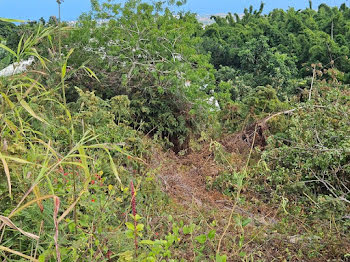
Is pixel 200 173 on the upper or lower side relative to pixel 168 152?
lower

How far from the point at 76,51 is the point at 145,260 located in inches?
181

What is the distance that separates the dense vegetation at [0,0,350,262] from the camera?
7.93ft

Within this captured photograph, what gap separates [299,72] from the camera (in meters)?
9.67

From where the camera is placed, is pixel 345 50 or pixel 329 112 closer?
pixel 329 112

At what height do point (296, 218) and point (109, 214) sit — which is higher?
point (109, 214)

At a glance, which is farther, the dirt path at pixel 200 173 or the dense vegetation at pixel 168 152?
the dirt path at pixel 200 173

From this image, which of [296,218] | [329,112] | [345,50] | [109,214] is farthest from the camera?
[345,50]

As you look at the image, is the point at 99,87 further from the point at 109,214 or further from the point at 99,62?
the point at 109,214

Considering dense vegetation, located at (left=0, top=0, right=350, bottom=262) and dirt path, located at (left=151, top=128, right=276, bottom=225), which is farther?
dirt path, located at (left=151, top=128, right=276, bottom=225)

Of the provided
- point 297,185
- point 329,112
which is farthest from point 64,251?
point 329,112

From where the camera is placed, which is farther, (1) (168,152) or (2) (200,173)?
(1) (168,152)

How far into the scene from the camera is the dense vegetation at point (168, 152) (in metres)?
2.42

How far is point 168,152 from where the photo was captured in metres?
5.70

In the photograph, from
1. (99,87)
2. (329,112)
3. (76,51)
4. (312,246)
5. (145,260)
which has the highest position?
(76,51)
